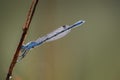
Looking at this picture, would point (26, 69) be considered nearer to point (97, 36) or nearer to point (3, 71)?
point (3, 71)

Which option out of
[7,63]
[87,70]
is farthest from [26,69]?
[87,70]

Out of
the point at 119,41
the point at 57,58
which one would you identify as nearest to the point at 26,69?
the point at 57,58

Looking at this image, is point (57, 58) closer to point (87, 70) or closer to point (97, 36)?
point (87, 70)

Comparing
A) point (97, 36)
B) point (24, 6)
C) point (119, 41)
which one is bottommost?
point (119, 41)

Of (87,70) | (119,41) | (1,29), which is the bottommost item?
(87,70)

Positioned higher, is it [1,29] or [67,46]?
[1,29]

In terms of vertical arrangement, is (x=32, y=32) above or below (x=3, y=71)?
above
